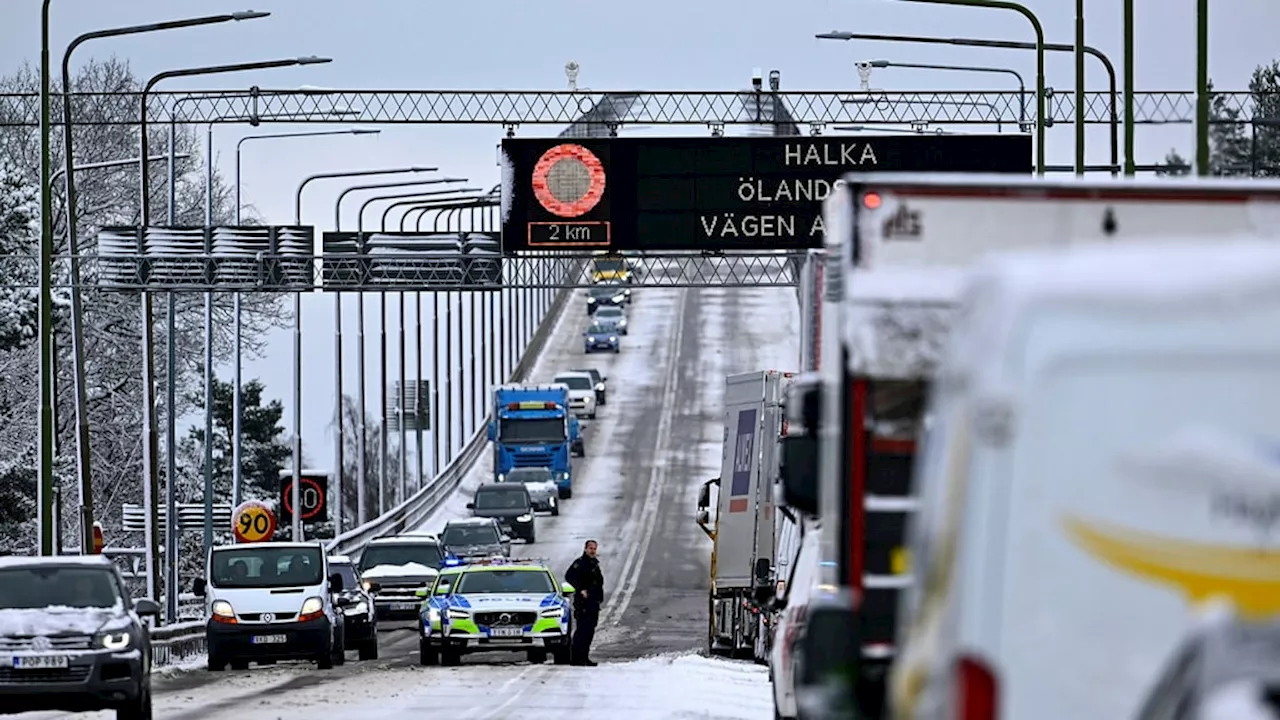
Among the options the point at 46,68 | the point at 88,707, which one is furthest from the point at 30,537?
the point at 88,707

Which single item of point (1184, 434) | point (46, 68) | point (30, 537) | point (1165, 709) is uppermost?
point (46, 68)

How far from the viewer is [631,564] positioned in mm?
67938

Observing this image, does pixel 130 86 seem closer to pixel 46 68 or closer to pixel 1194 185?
pixel 46 68

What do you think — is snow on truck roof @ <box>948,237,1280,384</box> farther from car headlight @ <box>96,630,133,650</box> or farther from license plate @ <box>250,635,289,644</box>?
license plate @ <box>250,635,289,644</box>

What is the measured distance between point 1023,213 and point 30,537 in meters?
73.0

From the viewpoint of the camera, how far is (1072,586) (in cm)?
635

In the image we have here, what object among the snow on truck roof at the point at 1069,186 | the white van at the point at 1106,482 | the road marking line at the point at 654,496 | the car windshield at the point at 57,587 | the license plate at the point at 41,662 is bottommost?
the road marking line at the point at 654,496

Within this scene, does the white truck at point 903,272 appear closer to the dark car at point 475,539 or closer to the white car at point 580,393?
the dark car at point 475,539

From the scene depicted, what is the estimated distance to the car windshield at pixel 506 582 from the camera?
36.6 meters

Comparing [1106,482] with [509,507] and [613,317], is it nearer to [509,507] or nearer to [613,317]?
[509,507]

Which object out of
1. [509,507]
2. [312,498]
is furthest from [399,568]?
[509,507]

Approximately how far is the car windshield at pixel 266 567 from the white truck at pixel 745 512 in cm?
511

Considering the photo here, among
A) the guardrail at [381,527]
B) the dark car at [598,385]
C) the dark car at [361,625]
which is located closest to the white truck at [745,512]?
the dark car at [361,625]

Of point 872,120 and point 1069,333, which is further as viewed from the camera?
point 872,120
